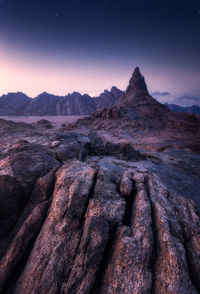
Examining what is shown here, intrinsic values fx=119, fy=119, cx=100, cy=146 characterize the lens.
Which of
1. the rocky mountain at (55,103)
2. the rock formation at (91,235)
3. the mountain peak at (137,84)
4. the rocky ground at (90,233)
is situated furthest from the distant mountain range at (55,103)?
the rock formation at (91,235)

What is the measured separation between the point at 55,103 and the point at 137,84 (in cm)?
12879

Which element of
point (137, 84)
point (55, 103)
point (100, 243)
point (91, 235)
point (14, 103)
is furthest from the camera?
point (55, 103)

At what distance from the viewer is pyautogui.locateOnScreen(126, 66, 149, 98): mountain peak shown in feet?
317

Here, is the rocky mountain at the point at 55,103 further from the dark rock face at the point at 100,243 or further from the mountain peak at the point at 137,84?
the dark rock face at the point at 100,243

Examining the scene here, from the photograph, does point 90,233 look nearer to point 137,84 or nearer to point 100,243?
point 100,243

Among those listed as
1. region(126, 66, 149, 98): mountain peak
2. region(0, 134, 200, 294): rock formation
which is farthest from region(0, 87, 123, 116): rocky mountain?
region(0, 134, 200, 294): rock formation

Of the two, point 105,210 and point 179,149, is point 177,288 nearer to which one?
point 105,210

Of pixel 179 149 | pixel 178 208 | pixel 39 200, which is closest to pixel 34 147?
pixel 39 200

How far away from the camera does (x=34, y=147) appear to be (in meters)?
12.0

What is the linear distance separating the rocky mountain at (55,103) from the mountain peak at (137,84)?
66638mm

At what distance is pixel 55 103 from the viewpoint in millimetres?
181750

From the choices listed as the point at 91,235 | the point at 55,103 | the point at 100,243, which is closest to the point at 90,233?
the point at 91,235

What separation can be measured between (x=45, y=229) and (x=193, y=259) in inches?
285

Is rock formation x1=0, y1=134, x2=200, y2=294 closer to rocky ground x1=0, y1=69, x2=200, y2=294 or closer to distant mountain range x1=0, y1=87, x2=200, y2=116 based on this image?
rocky ground x1=0, y1=69, x2=200, y2=294
